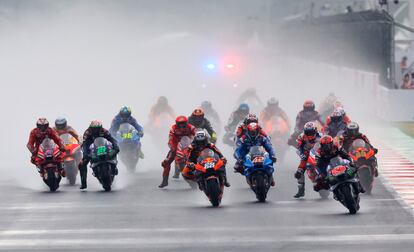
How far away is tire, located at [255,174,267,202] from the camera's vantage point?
22047 mm

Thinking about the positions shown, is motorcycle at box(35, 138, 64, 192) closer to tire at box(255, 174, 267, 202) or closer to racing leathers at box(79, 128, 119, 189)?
racing leathers at box(79, 128, 119, 189)

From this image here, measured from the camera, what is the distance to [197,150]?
73.5ft

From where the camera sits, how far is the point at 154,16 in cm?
15325

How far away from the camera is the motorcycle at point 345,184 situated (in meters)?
20.4

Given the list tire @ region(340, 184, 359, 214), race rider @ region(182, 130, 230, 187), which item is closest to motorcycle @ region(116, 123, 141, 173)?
race rider @ region(182, 130, 230, 187)

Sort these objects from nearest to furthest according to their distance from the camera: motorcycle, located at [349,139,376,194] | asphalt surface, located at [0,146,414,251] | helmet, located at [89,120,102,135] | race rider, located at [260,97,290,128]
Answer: asphalt surface, located at [0,146,414,251]
motorcycle, located at [349,139,376,194]
helmet, located at [89,120,102,135]
race rider, located at [260,97,290,128]

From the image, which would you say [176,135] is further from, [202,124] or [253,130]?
[253,130]

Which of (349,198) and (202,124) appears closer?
(349,198)

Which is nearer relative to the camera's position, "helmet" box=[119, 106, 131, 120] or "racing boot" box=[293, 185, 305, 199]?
"racing boot" box=[293, 185, 305, 199]

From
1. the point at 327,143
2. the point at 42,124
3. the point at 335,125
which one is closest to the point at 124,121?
the point at 42,124

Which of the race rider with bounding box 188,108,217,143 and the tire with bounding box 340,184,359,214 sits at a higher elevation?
the race rider with bounding box 188,108,217,143

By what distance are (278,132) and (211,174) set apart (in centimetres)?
914

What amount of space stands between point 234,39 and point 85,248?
333 feet

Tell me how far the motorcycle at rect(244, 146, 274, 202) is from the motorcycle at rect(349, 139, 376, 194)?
164 cm
